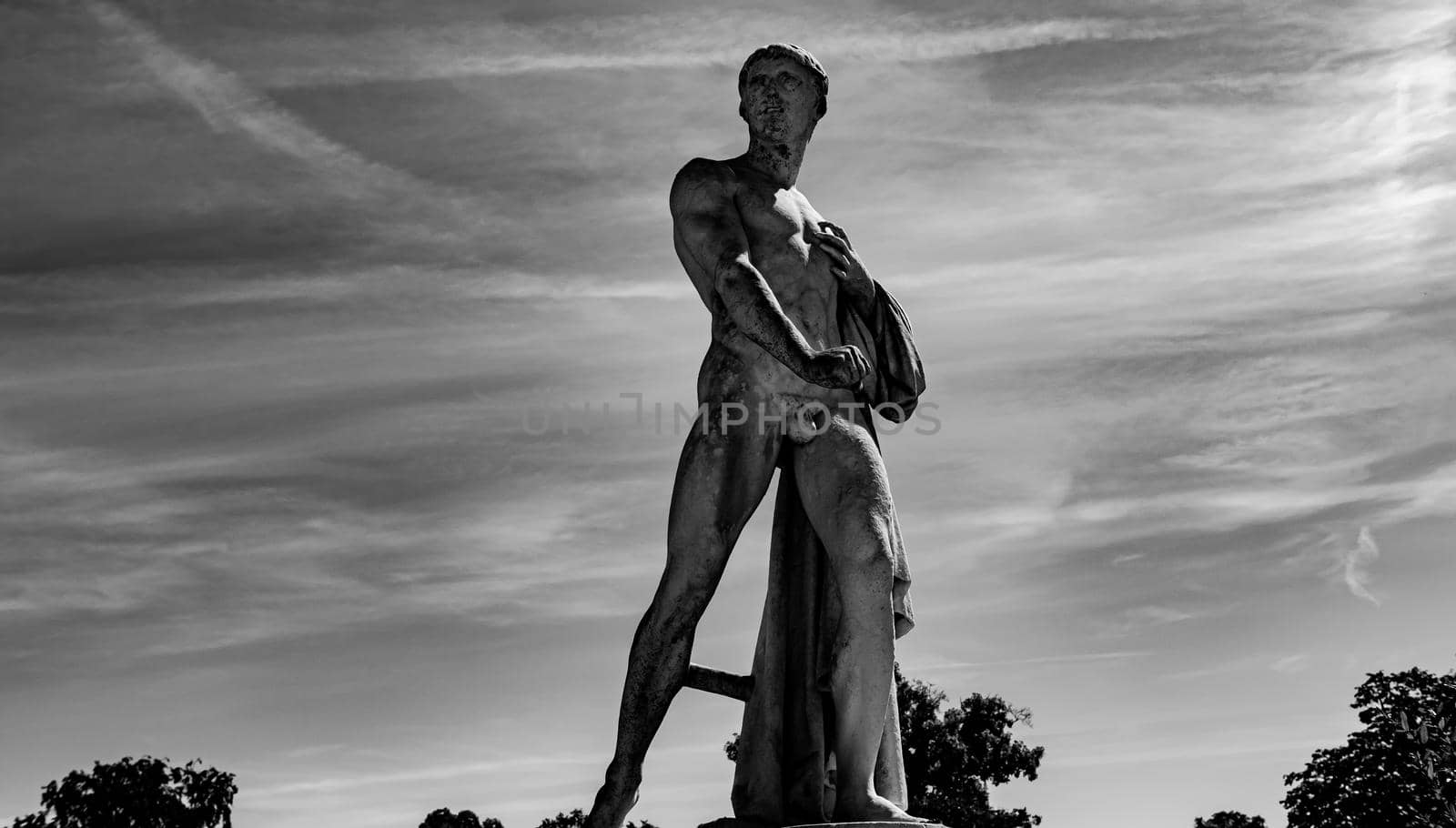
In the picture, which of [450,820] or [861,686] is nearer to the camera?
[861,686]

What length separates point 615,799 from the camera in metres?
7.72

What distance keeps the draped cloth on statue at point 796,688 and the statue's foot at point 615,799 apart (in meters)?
0.60

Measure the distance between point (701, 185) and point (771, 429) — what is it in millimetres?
1426

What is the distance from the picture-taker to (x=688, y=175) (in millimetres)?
8586

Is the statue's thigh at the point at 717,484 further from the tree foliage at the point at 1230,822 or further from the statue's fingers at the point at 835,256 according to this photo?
the tree foliage at the point at 1230,822

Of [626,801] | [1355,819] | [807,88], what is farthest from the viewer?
[1355,819]

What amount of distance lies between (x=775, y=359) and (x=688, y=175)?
1.18m

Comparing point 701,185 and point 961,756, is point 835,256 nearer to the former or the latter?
point 701,185

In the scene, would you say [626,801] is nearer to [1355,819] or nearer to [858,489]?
[858,489]

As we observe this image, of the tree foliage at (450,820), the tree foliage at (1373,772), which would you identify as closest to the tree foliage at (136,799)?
the tree foliage at (450,820)

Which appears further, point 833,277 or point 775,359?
point 833,277

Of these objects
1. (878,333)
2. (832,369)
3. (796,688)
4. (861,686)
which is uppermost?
(878,333)

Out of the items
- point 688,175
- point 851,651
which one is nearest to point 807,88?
point 688,175

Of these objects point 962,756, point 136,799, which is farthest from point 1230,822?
point 136,799
